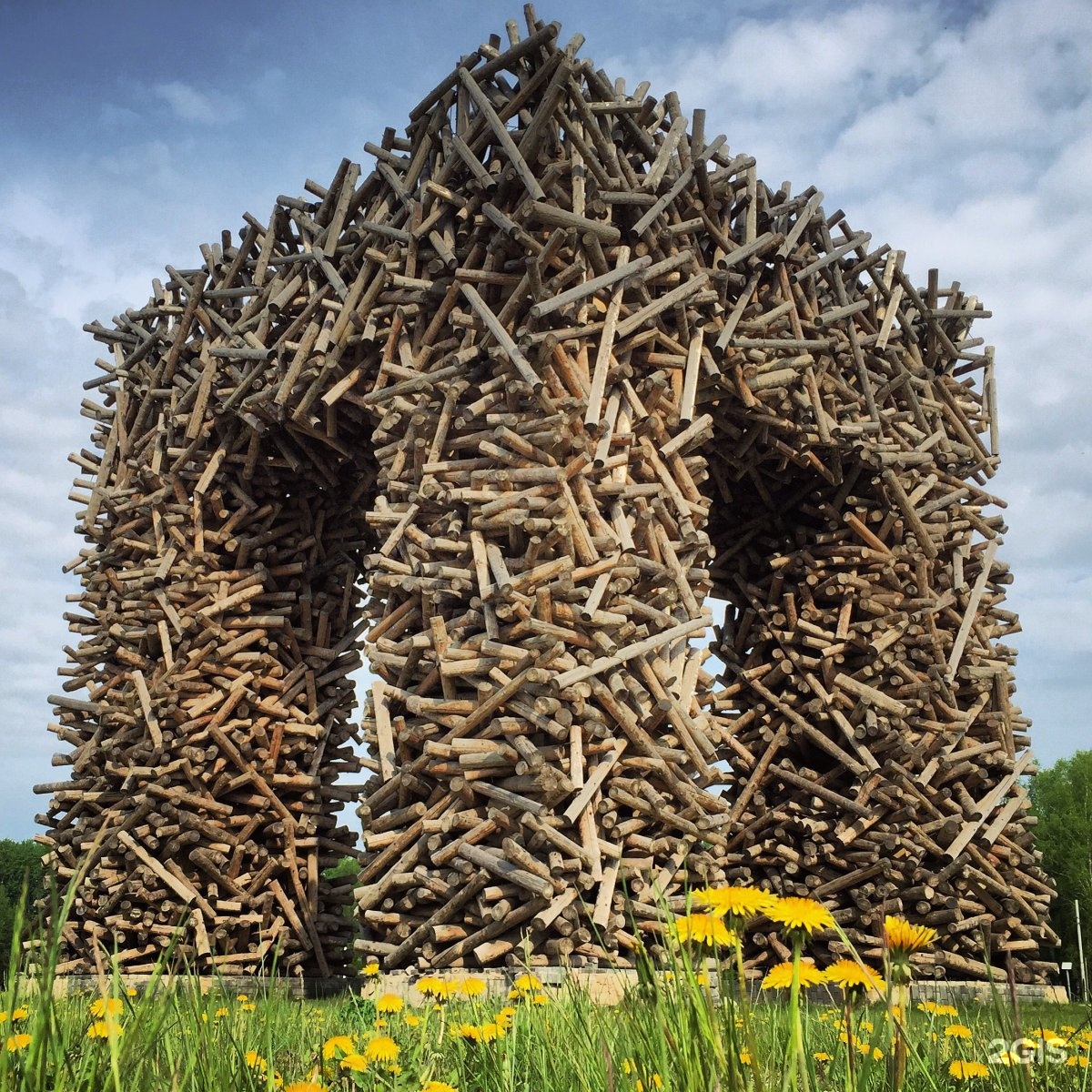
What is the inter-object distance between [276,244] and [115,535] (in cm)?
258

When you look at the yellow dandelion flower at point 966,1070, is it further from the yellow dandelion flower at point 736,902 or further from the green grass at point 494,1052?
the yellow dandelion flower at point 736,902

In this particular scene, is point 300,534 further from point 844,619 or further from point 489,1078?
point 489,1078

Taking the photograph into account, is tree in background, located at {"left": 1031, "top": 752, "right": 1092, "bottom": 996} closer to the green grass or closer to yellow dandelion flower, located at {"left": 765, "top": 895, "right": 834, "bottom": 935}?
the green grass

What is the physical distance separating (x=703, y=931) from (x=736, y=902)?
0.14 metres

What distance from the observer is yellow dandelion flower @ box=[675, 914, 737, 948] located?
137cm

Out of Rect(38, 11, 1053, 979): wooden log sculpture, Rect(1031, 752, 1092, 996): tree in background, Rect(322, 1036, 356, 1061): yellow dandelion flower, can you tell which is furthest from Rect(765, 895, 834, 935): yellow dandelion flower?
Rect(1031, 752, 1092, 996): tree in background

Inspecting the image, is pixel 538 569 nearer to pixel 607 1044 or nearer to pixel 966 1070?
pixel 966 1070

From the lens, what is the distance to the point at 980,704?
8367 mm

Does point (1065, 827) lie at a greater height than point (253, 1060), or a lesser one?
greater

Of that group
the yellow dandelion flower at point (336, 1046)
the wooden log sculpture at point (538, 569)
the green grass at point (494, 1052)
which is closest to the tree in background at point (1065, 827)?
the wooden log sculpture at point (538, 569)

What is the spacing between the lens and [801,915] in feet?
3.91

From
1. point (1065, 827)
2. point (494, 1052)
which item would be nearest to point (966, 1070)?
point (494, 1052)

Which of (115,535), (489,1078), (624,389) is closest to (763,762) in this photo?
(624,389)

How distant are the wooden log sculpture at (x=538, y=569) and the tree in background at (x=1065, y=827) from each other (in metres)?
10.7
